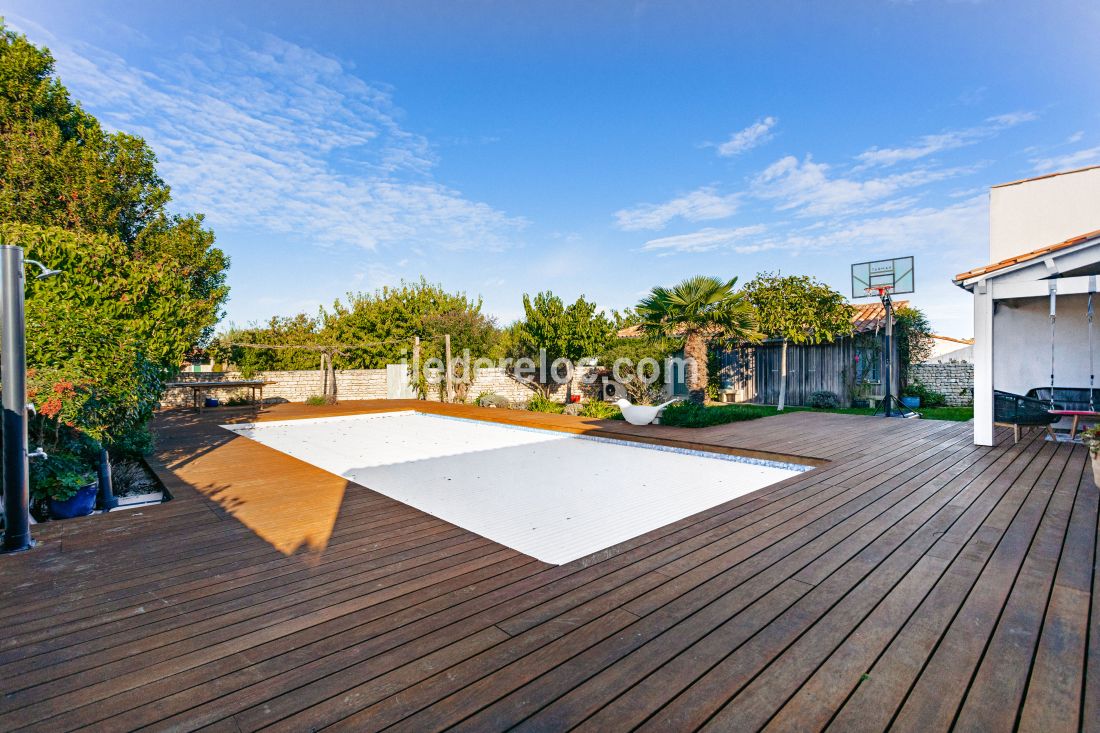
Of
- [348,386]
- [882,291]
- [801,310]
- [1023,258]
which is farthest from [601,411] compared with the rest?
[348,386]

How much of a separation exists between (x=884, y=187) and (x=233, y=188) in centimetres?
1525

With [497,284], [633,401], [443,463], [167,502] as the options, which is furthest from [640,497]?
[497,284]

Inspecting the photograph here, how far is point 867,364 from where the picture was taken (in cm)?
1232

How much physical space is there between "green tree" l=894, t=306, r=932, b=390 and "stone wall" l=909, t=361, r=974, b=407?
176 mm

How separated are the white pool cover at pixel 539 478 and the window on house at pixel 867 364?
25.0ft

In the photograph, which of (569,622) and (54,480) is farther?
(54,480)

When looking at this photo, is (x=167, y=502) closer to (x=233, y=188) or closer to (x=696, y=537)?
(x=696, y=537)

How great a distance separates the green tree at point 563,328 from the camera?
13531 millimetres

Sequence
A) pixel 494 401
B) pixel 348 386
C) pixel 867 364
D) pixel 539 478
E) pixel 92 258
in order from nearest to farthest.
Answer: pixel 92 258, pixel 539 478, pixel 867 364, pixel 494 401, pixel 348 386

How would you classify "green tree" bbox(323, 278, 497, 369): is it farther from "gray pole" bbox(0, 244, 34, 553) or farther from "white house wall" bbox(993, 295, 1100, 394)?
"gray pole" bbox(0, 244, 34, 553)

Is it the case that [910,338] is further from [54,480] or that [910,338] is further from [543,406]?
[54,480]

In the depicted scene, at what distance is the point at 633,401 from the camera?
41.9 feet

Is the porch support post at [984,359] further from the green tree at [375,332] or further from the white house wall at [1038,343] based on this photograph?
the green tree at [375,332]

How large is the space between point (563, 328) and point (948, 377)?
30.6ft
